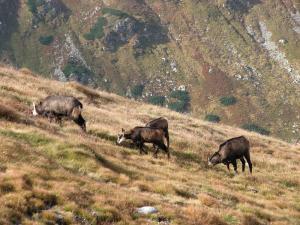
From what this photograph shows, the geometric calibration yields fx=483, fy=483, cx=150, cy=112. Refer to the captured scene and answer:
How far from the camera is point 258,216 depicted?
73.9 feet

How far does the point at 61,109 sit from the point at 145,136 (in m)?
5.68

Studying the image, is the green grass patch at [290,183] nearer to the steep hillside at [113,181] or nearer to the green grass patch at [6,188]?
the steep hillside at [113,181]

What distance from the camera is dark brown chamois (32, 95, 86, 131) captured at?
101ft

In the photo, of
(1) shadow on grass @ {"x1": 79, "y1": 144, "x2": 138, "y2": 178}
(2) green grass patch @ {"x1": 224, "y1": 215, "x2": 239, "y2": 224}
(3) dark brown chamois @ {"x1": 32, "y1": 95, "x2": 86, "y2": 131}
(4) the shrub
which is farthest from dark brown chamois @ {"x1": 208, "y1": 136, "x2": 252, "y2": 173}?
(4) the shrub

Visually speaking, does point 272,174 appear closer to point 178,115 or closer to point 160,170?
point 160,170

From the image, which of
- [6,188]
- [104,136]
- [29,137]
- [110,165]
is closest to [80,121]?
[104,136]

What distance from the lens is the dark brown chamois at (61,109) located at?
30844mm

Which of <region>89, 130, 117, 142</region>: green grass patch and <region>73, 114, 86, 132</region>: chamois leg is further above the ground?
<region>73, 114, 86, 132</region>: chamois leg

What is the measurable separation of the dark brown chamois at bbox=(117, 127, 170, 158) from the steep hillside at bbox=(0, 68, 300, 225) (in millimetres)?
744

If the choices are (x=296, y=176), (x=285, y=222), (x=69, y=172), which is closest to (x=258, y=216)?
(x=285, y=222)

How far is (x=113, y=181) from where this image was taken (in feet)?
72.0

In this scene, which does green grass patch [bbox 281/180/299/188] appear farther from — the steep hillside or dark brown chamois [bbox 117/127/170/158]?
dark brown chamois [bbox 117/127/170/158]

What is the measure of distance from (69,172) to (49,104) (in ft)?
37.9

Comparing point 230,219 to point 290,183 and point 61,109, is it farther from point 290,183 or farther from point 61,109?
point 61,109
